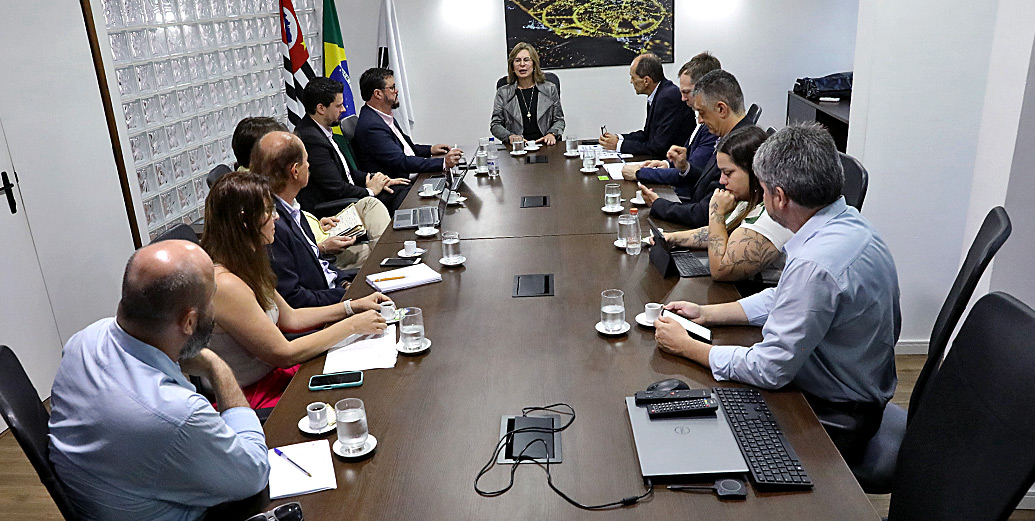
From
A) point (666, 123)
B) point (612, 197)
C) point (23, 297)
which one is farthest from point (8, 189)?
point (666, 123)

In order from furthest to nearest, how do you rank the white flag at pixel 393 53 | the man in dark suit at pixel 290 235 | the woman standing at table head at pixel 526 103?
the white flag at pixel 393 53 < the woman standing at table head at pixel 526 103 < the man in dark suit at pixel 290 235

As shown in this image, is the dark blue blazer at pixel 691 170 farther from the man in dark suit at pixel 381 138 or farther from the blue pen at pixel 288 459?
the blue pen at pixel 288 459

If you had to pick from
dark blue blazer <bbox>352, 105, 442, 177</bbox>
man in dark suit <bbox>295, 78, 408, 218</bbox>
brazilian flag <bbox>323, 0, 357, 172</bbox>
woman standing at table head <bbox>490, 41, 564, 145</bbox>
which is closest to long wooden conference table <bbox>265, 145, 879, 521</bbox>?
man in dark suit <bbox>295, 78, 408, 218</bbox>

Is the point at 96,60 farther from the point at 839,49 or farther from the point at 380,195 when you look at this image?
the point at 839,49

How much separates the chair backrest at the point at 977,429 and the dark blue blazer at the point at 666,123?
320cm

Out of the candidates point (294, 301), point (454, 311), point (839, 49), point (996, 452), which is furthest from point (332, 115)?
point (839, 49)

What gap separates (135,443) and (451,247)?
5.01 feet

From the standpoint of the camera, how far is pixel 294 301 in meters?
2.66

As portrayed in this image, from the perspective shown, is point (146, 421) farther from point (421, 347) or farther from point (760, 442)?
point (760, 442)

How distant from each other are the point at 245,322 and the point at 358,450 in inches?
26.9

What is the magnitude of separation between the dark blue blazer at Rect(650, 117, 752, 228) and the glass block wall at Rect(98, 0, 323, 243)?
2.73 meters

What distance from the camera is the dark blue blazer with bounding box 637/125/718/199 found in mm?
3846

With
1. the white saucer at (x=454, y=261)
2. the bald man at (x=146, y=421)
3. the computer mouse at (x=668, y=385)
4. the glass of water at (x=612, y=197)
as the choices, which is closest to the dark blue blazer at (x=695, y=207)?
the glass of water at (x=612, y=197)

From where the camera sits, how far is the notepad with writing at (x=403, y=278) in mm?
2588
